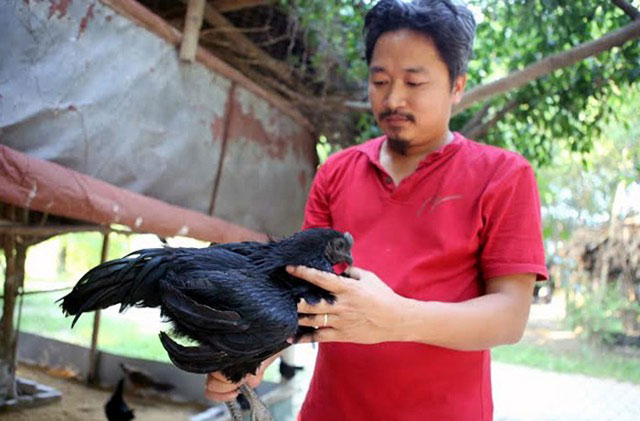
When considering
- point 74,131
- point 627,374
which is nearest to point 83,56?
point 74,131

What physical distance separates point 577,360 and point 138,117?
805 cm

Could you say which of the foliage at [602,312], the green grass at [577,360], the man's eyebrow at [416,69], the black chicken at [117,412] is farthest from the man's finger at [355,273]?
the foliage at [602,312]

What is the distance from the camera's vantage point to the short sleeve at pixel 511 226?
1.57 meters

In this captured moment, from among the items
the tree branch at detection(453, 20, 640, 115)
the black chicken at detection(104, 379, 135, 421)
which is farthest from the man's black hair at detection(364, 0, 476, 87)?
the black chicken at detection(104, 379, 135, 421)

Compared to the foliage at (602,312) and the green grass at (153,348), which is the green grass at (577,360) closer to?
the green grass at (153,348)

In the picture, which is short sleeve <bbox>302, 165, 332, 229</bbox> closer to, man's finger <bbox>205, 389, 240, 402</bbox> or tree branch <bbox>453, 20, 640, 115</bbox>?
man's finger <bbox>205, 389, 240, 402</bbox>

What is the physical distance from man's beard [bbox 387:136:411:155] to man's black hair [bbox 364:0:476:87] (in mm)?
240

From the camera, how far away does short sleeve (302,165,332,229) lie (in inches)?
76.9

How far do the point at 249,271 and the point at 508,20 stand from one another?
10.8ft

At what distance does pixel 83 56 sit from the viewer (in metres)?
2.60

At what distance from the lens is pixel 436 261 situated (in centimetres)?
166

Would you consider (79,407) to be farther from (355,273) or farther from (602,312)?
(602,312)

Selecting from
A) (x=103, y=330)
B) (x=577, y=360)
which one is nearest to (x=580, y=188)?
(x=577, y=360)

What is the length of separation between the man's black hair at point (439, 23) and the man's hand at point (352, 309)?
30.8 inches
